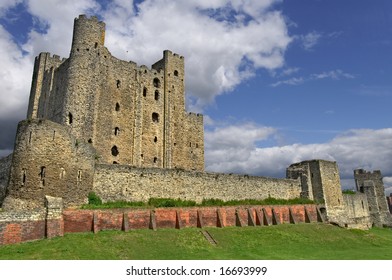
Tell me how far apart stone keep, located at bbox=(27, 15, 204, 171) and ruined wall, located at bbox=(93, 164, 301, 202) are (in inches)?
230

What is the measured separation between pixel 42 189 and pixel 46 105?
841 inches

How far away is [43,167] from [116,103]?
1785 centimetres

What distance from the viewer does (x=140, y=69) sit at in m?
43.6

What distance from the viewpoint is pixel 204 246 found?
70.6ft

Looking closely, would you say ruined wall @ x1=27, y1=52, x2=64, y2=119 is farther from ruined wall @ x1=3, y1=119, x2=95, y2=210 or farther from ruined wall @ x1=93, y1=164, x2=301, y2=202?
ruined wall @ x1=3, y1=119, x2=95, y2=210

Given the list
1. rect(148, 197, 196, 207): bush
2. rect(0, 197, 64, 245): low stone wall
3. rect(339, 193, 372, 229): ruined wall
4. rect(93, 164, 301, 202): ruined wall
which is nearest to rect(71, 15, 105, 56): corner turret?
rect(93, 164, 301, 202): ruined wall

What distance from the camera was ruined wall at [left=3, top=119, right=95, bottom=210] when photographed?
73.5ft

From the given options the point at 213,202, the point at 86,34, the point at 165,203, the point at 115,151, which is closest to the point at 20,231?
the point at 165,203

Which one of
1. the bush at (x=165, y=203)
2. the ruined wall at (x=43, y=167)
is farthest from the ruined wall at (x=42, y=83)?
the bush at (x=165, y=203)

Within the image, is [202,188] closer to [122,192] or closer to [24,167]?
[122,192]

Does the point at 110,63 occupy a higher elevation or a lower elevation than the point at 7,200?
higher

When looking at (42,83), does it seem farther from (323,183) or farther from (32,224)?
(323,183)

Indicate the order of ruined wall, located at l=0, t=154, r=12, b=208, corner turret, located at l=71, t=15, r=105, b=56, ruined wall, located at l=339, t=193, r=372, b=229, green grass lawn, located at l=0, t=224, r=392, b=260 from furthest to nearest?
ruined wall, located at l=339, t=193, r=372, b=229 < corner turret, located at l=71, t=15, r=105, b=56 < ruined wall, located at l=0, t=154, r=12, b=208 < green grass lawn, located at l=0, t=224, r=392, b=260

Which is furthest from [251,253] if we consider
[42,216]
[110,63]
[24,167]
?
[110,63]
